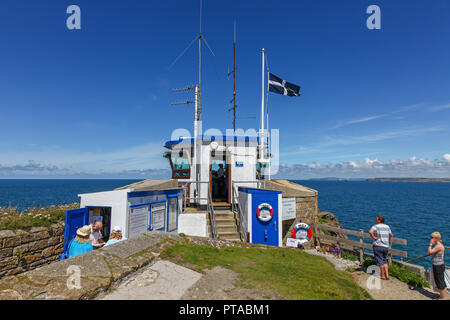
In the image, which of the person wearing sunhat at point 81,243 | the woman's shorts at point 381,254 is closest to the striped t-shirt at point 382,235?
the woman's shorts at point 381,254

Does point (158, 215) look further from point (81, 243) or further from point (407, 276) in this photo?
point (407, 276)

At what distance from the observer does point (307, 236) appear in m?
12.3

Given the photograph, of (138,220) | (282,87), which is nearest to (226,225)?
(138,220)

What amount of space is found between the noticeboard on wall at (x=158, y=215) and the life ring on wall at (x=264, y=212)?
422 centimetres

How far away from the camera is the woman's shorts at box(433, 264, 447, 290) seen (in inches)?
232

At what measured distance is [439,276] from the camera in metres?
6.00

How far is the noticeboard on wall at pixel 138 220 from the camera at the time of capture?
8954mm

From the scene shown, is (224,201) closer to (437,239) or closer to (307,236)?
(307,236)

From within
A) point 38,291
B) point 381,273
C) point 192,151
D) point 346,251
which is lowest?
point 346,251

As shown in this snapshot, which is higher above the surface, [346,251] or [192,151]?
[192,151]
